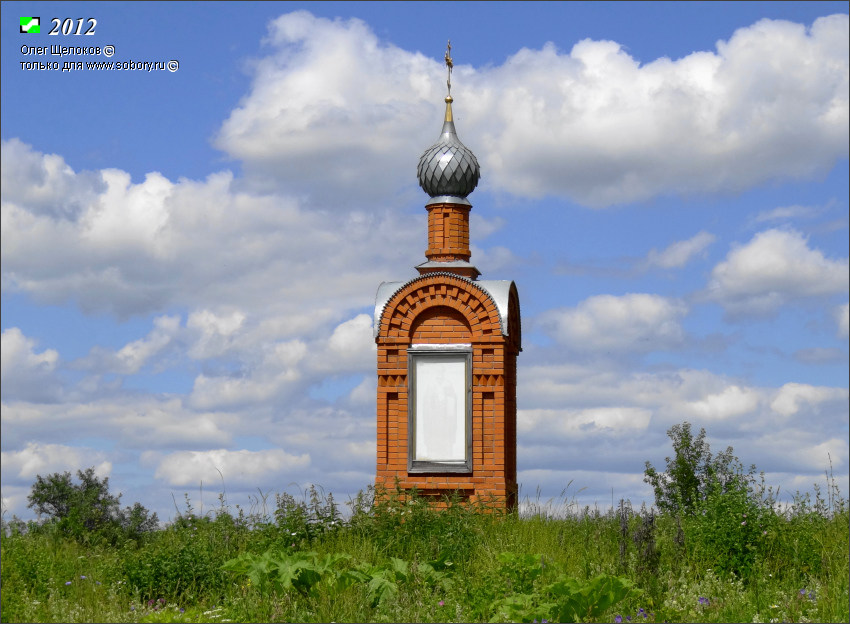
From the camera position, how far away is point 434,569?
34.4ft

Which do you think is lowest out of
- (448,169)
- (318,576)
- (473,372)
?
(318,576)

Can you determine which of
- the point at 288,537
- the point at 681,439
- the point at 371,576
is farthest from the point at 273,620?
the point at 681,439

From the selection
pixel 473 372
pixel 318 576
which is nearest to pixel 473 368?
pixel 473 372

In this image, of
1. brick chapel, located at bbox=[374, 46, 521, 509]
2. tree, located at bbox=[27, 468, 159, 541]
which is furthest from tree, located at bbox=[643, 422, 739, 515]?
tree, located at bbox=[27, 468, 159, 541]

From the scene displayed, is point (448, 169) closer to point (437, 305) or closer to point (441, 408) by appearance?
point (437, 305)

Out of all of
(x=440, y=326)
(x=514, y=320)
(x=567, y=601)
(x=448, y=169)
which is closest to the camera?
(x=567, y=601)

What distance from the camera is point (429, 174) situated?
16.7m

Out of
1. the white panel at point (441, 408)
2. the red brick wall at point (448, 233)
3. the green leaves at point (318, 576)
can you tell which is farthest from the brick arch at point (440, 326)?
the green leaves at point (318, 576)

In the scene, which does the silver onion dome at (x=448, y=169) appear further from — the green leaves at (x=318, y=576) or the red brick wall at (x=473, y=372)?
the green leaves at (x=318, y=576)

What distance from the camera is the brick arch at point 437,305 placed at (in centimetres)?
1558

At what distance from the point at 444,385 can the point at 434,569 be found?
5.44 m

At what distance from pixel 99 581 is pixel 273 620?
2955 millimetres

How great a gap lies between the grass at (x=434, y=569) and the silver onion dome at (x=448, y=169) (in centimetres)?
562

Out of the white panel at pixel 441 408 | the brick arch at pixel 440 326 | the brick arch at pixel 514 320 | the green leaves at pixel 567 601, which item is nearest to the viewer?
the green leaves at pixel 567 601
